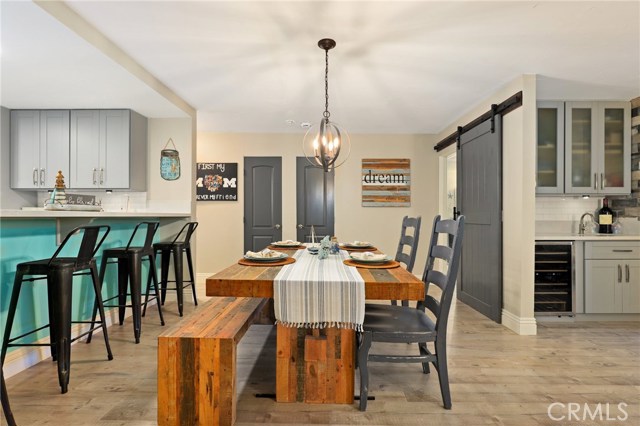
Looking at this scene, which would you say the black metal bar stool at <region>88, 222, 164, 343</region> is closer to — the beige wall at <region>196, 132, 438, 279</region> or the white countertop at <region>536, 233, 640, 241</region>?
the beige wall at <region>196, 132, 438, 279</region>

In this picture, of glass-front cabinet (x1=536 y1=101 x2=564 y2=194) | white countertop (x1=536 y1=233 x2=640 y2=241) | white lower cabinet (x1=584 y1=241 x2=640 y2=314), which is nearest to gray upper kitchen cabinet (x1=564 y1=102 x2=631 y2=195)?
glass-front cabinet (x1=536 y1=101 x2=564 y2=194)

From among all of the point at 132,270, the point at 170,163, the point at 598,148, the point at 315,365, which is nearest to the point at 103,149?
the point at 170,163

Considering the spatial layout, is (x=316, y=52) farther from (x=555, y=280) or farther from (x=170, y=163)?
(x=555, y=280)

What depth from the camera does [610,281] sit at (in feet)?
11.9

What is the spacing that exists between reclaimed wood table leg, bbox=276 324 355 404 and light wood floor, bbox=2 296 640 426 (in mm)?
64

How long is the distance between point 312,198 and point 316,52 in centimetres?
301

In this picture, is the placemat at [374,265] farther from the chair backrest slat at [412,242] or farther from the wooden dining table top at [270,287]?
the chair backrest slat at [412,242]

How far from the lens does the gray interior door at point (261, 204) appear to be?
570 centimetres

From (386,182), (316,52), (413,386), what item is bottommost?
(413,386)

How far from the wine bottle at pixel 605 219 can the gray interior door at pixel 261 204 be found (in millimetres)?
4138

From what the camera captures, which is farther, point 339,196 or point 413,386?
point 339,196

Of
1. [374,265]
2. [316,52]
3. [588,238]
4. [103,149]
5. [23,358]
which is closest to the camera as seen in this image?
[374,265]

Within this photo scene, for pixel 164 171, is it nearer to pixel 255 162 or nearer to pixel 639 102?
pixel 255 162

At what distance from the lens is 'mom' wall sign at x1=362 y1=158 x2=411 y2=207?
5746 millimetres
